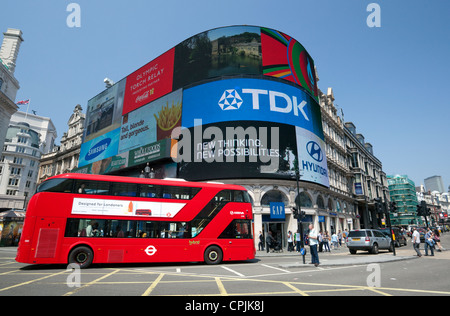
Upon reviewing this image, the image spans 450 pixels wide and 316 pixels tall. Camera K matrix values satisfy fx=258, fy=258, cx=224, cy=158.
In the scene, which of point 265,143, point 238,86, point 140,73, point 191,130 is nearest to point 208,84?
point 238,86

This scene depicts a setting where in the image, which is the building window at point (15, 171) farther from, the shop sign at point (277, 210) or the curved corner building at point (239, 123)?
the shop sign at point (277, 210)

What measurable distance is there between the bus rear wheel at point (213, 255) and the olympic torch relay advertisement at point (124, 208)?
109 inches

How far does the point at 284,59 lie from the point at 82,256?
3063 cm

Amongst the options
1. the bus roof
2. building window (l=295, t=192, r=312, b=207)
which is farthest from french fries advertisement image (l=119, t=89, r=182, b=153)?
the bus roof

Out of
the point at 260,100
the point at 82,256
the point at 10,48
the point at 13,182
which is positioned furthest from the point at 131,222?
the point at 13,182

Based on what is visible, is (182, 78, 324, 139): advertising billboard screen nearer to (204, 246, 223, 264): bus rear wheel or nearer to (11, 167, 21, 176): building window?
(204, 246, 223, 264): bus rear wheel

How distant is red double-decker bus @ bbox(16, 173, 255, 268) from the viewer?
1135 cm

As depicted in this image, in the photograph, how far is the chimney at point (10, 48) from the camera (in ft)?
167

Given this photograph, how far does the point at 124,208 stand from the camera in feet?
40.9

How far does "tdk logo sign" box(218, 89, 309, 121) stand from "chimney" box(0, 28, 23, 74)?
47931mm

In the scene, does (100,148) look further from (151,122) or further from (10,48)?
(10,48)

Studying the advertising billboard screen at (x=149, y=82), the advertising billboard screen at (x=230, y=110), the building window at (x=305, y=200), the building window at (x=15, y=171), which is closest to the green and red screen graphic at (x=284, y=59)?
the advertising billboard screen at (x=230, y=110)

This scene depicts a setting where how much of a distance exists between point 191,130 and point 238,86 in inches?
296

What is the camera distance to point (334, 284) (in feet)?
24.5
